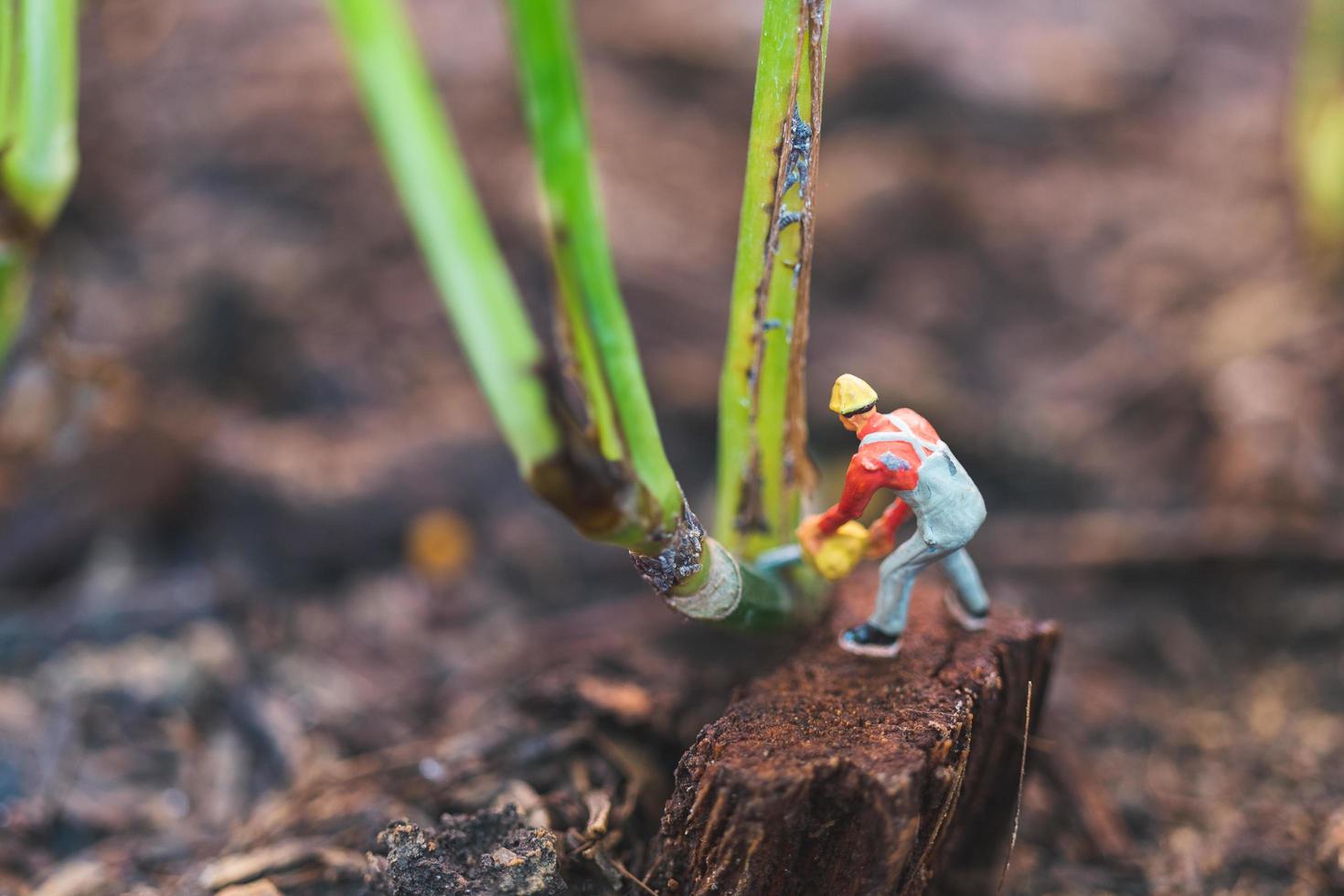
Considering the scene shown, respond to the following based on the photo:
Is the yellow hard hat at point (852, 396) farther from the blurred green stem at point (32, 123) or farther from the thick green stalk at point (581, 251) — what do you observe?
the blurred green stem at point (32, 123)

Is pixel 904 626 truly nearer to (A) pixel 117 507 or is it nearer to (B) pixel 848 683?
(B) pixel 848 683

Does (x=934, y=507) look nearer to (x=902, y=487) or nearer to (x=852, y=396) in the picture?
(x=902, y=487)

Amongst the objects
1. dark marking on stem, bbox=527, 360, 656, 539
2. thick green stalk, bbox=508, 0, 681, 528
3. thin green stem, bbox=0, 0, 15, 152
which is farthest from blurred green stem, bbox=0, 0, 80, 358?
dark marking on stem, bbox=527, 360, 656, 539

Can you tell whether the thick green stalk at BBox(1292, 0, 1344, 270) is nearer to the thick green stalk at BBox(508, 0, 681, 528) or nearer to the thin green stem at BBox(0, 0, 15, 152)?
the thick green stalk at BBox(508, 0, 681, 528)

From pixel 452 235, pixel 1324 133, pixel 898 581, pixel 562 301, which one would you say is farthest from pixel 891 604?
pixel 1324 133

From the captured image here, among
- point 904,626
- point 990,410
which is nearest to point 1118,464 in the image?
point 990,410

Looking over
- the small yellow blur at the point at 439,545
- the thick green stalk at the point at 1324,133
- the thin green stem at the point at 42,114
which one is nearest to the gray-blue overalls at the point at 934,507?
the thin green stem at the point at 42,114
